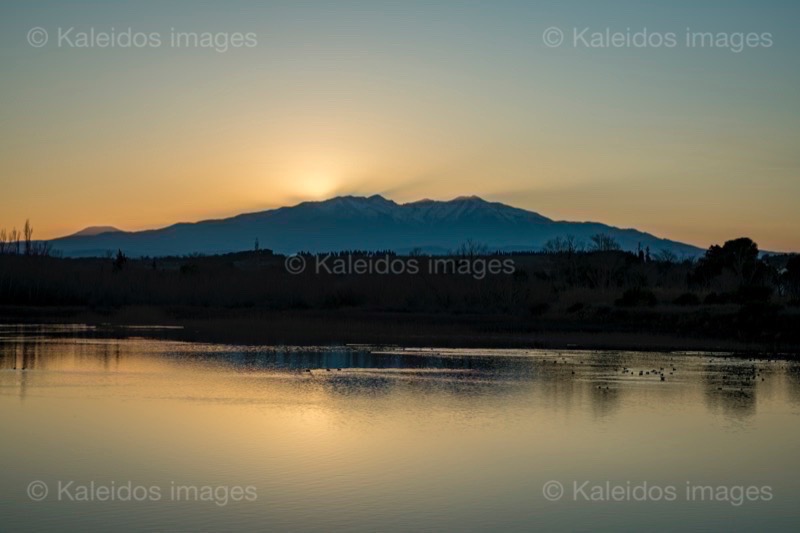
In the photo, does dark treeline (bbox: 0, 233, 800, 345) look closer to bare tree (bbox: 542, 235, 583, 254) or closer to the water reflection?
the water reflection

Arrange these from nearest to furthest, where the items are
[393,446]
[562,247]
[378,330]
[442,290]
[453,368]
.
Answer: [393,446] → [453,368] → [378,330] → [442,290] → [562,247]

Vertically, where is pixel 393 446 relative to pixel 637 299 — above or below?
below

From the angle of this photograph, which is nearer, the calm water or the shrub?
the calm water

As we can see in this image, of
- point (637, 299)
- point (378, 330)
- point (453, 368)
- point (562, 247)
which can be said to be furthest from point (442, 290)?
point (562, 247)

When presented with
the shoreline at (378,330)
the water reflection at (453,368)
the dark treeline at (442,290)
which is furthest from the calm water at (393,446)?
the dark treeline at (442,290)

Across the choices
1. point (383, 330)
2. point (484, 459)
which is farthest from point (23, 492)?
point (383, 330)

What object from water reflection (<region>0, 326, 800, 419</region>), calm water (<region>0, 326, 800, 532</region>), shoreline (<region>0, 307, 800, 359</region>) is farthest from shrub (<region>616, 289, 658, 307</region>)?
calm water (<region>0, 326, 800, 532</region>)

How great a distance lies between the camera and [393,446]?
15.4 m

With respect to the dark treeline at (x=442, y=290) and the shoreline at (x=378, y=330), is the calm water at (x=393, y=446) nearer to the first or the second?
the shoreline at (x=378, y=330)

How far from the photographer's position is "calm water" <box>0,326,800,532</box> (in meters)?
11.7

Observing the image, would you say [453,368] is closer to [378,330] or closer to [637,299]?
[378,330]

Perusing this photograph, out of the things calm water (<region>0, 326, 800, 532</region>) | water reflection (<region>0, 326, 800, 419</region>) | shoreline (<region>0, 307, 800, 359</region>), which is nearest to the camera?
calm water (<region>0, 326, 800, 532</region>)

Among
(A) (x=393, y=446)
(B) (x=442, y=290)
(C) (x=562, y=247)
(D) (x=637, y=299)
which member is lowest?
(A) (x=393, y=446)

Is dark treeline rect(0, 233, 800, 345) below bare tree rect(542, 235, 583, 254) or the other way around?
below
